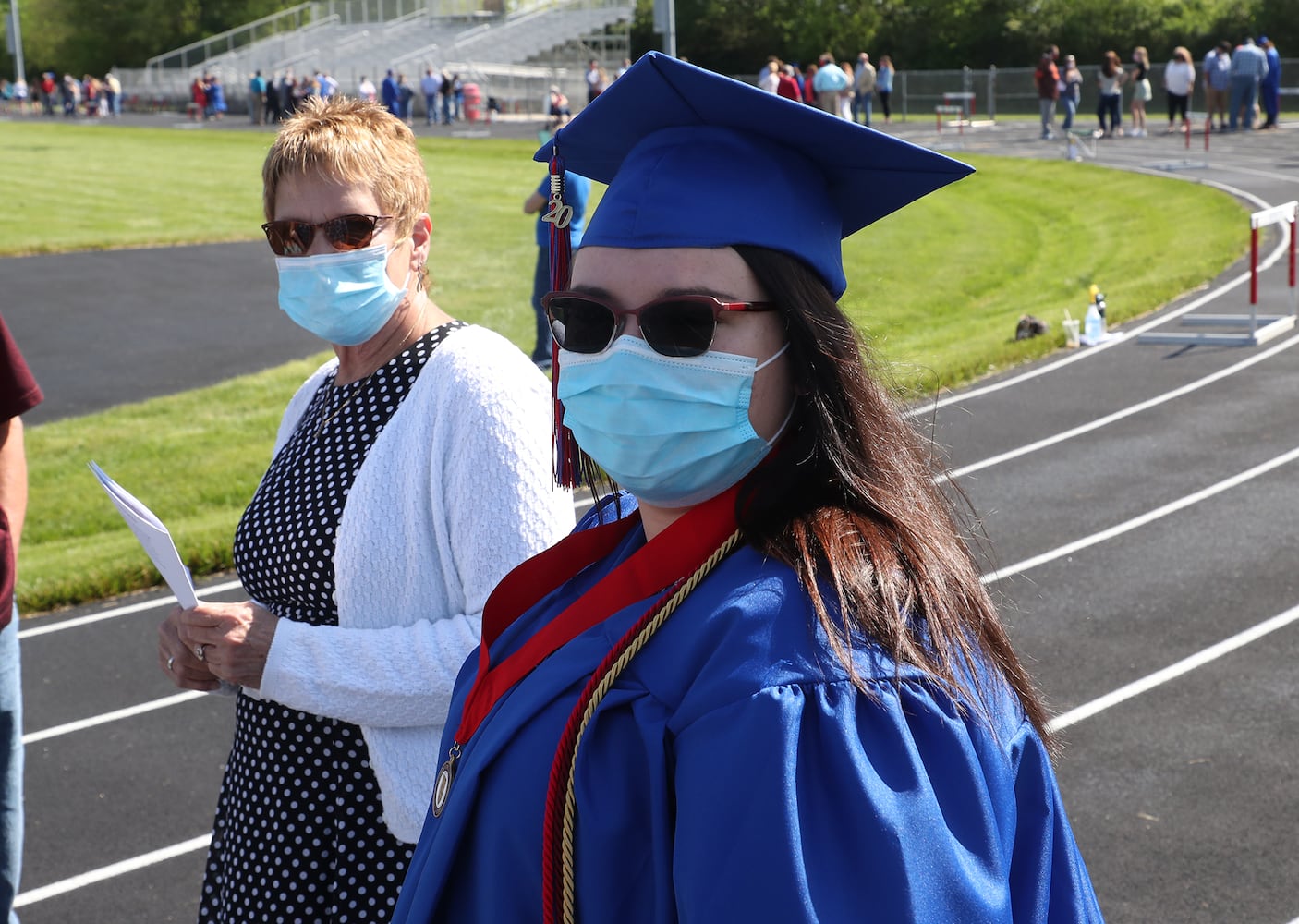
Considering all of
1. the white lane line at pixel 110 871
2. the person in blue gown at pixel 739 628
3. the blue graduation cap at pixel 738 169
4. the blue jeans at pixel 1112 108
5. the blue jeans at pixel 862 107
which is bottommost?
the white lane line at pixel 110 871

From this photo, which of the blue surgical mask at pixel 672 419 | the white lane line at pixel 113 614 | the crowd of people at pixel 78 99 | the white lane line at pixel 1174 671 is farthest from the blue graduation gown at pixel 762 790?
the crowd of people at pixel 78 99

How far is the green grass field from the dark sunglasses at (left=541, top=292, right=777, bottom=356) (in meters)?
0.39

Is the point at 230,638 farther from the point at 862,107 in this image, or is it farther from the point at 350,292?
the point at 862,107

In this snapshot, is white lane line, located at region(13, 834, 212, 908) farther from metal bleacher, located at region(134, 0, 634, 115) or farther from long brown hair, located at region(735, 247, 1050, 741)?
metal bleacher, located at region(134, 0, 634, 115)

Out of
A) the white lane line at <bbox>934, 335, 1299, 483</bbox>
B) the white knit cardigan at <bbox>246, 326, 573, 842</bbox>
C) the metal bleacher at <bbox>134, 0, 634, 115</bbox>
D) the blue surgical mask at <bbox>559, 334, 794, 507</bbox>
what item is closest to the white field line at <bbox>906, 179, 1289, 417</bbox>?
the white lane line at <bbox>934, 335, 1299, 483</bbox>

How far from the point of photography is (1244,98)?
3659cm

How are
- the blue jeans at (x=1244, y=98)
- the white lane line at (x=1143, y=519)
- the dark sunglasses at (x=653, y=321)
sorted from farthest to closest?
the blue jeans at (x=1244, y=98), the white lane line at (x=1143, y=519), the dark sunglasses at (x=653, y=321)

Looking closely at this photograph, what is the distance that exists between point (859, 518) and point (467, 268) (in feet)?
66.8

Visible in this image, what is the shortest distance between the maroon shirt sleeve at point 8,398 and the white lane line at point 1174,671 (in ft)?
13.4

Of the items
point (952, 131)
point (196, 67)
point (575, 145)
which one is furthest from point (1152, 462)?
point (196, 67)

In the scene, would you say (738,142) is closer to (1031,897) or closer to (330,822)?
(1031,897)

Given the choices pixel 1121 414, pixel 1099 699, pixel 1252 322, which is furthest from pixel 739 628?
pixel 1252 322

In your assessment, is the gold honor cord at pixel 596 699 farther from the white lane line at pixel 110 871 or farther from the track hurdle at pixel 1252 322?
the track hurdle at pixel 1252 322

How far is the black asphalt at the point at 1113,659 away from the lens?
5012 mm
